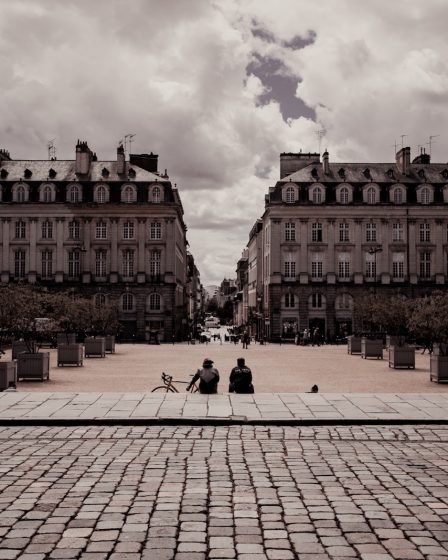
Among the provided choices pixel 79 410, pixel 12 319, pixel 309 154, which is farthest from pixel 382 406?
pixel 309 154

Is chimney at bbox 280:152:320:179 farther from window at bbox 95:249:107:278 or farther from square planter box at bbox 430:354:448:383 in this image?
square planter box at bbox 430:354:448:383

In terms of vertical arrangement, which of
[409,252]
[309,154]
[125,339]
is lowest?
[125,339]

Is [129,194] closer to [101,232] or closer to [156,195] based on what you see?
[156,195]

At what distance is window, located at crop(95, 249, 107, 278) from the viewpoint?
227 ft

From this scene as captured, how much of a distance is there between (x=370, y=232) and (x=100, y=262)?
2704 centimetres

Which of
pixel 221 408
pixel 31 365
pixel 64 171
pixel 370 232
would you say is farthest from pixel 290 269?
pixel 221 408

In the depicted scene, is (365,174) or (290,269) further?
(365,174)

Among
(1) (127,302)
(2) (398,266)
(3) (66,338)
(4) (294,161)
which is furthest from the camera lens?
(4) (294,161)

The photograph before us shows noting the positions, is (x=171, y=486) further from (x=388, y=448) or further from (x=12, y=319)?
(x=12, y=319)

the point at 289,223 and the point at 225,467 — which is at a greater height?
the point at 289,223

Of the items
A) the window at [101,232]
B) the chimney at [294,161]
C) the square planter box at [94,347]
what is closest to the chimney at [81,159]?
the window at [101,232]

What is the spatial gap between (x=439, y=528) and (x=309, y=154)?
73199mm

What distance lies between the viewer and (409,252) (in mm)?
69750

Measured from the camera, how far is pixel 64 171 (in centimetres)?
7081
